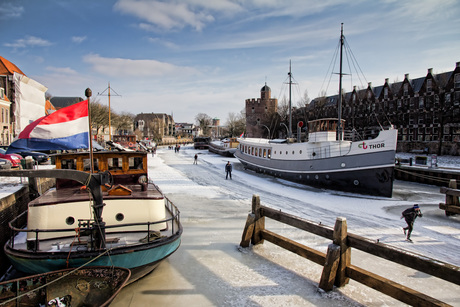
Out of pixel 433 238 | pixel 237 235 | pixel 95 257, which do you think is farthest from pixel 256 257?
pixel 433 238

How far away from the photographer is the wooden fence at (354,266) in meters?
4.98

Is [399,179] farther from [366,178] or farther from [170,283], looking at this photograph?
[170,283]

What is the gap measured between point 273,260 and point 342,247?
239 cm

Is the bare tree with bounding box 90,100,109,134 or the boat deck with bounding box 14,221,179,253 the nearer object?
the boat deck with bounding box 14,221,179,253

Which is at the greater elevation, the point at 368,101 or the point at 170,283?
the point at 368,101

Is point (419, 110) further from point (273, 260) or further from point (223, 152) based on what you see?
point (273, 260)

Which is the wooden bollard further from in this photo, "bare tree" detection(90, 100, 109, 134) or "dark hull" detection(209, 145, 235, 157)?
"bare tree" detection(90, 100, 109, 134)

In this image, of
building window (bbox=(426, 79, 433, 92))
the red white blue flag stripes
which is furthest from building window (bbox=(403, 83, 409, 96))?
the red white blue flag stripes

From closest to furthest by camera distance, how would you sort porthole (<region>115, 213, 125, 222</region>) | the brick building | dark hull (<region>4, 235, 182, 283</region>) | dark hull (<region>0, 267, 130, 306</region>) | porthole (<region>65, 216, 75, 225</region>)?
dark hull (<region>0, 267, 130, 306</region>) < dark hull (<region>4, 235, 182, 283</region>) < porthole (<region>65, 216, 75, 225</region>) < porthole (<region>115, 213, 125, 222</region>) < the brick building

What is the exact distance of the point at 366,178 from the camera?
19172 millimetres


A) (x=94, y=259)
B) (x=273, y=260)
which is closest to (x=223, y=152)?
A: (x=273, y=260)

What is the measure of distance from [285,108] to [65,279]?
224ft

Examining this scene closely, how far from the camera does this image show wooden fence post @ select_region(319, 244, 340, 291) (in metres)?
6.35

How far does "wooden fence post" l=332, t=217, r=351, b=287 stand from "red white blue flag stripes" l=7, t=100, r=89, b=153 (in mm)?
5869
